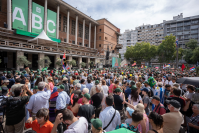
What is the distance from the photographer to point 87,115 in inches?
109

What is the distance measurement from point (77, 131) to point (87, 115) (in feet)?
2.89

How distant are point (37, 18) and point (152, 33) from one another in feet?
218

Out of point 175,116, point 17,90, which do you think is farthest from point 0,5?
point 175,116

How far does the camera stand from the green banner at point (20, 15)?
17844 mm

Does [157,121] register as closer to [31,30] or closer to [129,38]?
[31,30]

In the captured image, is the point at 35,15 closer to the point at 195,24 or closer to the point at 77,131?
the point at 77,131

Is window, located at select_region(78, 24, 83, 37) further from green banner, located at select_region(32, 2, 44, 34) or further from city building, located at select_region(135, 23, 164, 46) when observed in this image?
city building, located at select_region(135, 23, 164, 46)

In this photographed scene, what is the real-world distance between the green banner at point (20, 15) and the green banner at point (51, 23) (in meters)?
4.36

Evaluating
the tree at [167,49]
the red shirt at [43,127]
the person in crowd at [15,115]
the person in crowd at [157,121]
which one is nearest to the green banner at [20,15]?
the person in crowd at [15,115]

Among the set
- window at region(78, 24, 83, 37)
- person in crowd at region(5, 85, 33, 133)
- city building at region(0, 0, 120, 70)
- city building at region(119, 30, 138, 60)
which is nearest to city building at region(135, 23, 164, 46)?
city building at region(119, 30, 138, 60)

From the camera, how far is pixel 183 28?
5409cm

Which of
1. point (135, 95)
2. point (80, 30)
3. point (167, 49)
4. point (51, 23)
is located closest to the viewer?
point (135, 95)

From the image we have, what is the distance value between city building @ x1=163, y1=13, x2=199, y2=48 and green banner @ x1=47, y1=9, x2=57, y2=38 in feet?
193

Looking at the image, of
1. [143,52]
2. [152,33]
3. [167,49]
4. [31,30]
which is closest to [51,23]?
[31,30]
